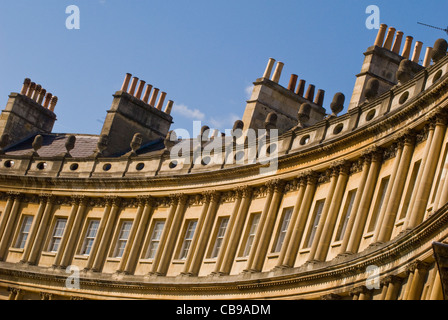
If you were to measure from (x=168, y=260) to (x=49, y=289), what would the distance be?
6.44 meters

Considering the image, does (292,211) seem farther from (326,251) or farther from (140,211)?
(140,211)

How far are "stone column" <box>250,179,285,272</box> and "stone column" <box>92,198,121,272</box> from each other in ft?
30.4

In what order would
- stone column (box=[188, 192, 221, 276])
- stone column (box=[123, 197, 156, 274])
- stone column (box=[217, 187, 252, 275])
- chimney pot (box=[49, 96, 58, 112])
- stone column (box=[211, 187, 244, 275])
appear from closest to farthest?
stone column (box=[217, 187, 252, 275])
stone column (box=[211, 187, 244, 275])
stone column (box=[188, 192, 221, 276])
stone column (box=[123, 197, 156, 274])
chimney pot (box=[49, 96, 58, 112])

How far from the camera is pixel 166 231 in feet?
137

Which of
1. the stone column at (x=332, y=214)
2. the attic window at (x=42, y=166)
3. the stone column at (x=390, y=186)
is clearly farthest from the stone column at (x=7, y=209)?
the stone column at (x=390, y=186)

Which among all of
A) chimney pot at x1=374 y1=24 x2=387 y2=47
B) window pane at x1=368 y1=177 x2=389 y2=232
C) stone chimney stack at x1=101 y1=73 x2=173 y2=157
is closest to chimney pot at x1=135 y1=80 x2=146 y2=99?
stone chimney stack at x1=101 y1=73 x2=173 y2=157

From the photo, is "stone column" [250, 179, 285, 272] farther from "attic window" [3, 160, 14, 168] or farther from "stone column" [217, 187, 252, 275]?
"attic window" [3, 160, 14, 168]

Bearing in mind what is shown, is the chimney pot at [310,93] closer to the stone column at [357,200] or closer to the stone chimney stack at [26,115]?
the stone column at [357,200]

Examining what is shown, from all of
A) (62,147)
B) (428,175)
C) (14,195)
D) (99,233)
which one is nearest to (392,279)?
(428,175)

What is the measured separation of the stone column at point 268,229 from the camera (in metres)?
36.2

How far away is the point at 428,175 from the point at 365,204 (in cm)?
382

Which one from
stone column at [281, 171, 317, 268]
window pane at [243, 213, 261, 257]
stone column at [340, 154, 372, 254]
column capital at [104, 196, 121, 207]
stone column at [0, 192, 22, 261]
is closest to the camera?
stone column at [340, 154, 372, 254]

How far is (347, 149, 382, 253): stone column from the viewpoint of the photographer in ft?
102

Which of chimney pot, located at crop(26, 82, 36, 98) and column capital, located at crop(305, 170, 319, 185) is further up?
chimney pot, located at crop(26, 82, 36, 98)
